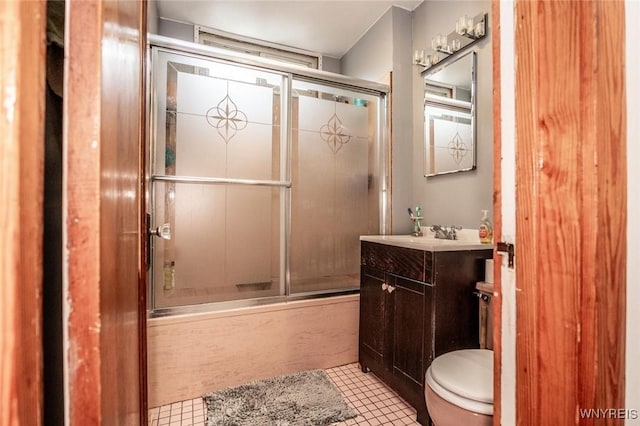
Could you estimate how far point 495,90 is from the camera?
638mm

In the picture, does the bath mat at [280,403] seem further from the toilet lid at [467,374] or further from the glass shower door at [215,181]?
the toilet lid at [467,374]

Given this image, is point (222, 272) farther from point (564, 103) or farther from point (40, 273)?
point (564, 103)

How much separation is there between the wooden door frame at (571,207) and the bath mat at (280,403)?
126 centimetres

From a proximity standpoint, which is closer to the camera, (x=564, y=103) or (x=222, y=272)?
(x=564, y=103)

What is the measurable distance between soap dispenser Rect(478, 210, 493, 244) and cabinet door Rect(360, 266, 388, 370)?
59 cm

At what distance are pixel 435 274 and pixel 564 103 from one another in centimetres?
107

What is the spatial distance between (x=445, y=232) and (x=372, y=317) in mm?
716

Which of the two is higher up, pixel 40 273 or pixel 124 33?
pixel 124 33

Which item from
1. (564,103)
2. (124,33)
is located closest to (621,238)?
(564,103)

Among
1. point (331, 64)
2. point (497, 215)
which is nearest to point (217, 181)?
point (497, 215)

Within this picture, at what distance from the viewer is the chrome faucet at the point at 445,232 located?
1.93m

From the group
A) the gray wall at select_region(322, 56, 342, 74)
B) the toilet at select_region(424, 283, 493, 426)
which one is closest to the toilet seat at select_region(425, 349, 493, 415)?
the toilet at select_region(424, 283, 493, 426)

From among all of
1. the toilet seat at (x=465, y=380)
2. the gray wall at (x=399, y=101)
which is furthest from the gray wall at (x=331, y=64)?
the toilet seat at (x=465, y=380)

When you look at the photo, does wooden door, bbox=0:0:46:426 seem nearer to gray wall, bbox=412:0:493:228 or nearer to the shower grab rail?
the shower grab rail
